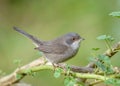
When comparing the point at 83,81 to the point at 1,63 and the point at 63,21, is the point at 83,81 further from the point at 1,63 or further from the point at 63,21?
the point at 63,21

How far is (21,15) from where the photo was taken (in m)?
7.61

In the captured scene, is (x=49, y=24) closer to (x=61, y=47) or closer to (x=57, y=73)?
(x=61, y=47)

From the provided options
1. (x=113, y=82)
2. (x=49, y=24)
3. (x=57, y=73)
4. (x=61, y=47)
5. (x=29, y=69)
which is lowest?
(x=113, y=82)

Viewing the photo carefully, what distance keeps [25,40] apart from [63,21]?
65 centimetres

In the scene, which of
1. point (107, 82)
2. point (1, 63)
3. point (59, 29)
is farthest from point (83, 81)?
point (59, 29)

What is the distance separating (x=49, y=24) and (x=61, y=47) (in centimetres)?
369

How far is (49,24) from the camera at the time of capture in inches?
277

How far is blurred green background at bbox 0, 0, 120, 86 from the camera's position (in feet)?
19.0

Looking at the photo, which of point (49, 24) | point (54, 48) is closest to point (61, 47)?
point (54, 48)

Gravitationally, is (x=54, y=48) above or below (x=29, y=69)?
above

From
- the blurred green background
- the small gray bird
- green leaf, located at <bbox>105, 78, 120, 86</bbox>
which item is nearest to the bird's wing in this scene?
the small gray bird

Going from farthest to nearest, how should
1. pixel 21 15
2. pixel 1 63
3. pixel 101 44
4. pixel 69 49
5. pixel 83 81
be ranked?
pixel 21 15
pixel 1 63
pixel 101 44
pixel 69 49
pixel 83 81

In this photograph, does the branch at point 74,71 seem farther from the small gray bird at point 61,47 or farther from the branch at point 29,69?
the small gray bird at point 61,47

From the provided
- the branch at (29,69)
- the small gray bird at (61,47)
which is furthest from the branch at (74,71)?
the small gray bird at (61,47)
